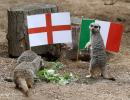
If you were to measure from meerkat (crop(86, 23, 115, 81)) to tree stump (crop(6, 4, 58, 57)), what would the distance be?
1629 millimetres

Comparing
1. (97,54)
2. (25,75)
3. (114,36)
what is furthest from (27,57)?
(114,36)

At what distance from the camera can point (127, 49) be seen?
36.2ft

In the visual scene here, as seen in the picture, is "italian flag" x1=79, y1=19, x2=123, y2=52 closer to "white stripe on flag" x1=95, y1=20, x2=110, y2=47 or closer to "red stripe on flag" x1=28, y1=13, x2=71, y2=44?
"white stripe on flag" x1=95, y1=20, x2=110, y2=47

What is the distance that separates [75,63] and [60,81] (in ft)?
4.75

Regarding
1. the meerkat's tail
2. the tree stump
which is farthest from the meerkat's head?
the tree stump

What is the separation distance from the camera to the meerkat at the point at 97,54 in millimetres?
8062

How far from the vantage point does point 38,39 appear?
8.77 m

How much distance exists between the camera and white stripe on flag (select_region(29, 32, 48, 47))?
8.75 metres

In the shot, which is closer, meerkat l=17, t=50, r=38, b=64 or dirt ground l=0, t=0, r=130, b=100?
dirt ground l=0, t=0, r=130, b=100

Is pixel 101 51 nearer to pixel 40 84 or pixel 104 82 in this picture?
pixel 104 82

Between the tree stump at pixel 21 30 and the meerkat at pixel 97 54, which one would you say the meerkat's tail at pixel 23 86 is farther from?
the tree stump at pixel 21 30

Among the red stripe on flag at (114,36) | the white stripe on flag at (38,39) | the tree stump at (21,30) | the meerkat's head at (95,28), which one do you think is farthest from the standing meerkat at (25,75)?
the tree stump at (21,30)

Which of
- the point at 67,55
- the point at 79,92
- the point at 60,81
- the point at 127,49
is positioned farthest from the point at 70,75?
the point at 127,49

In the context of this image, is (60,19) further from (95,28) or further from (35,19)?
(95,28)
